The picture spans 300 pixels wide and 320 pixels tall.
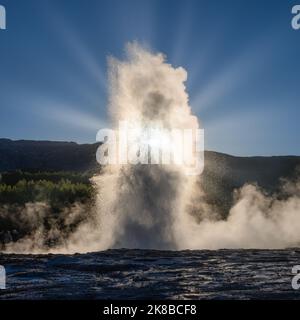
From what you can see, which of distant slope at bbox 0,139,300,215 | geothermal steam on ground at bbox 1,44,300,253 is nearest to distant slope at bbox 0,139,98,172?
distant slope at bbox 0,139,300,215

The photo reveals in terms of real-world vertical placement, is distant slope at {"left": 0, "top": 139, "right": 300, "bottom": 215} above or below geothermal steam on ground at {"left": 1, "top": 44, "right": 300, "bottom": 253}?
above

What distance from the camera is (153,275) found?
16016mm

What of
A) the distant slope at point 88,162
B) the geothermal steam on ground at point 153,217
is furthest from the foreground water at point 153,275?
the distant slope at point 88,162

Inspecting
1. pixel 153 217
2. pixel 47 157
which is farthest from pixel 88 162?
pixel 153 217

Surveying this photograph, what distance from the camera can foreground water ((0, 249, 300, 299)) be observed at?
520 inches

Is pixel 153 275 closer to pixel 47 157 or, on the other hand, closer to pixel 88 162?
pixel 88 162

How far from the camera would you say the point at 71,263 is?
18.5 meters

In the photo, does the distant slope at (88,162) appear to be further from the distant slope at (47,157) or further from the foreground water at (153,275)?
the foreground water at (153,275)

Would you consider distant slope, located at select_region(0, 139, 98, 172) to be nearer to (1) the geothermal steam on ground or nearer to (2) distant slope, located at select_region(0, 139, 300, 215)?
(2) distant slope, located at select_region(0, 139, 300, 215)

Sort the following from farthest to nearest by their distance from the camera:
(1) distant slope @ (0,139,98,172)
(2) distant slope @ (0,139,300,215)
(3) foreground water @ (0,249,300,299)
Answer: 1. (1) distant slope @ (0,139,98,172)
2. (2) distant slope @ (0,139,300,215)
3. (3) foreground water @ (0,249,300,299)

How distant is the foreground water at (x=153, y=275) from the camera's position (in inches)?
520

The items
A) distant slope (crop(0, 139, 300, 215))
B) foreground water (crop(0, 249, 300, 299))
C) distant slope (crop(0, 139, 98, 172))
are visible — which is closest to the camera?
foreground water (crop(0, 249, 300, 299))
